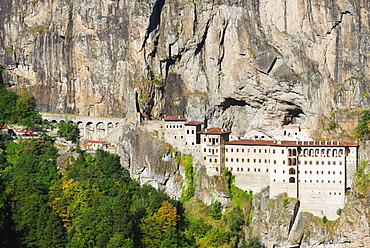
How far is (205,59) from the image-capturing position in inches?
3349

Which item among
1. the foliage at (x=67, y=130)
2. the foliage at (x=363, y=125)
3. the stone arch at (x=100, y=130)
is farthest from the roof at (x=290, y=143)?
the foliage at (x=67, y=130)

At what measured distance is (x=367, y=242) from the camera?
66438mm

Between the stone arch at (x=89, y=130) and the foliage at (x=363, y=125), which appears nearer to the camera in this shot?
the foliage at (x=363, y=125)

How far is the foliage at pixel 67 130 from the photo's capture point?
8425 centimetres

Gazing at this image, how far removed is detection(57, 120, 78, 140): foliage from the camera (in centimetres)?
8425

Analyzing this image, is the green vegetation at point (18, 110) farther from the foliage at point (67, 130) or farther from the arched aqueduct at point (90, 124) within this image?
the foliage at point (67, 130)

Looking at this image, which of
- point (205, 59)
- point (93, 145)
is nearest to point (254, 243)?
point (93, 145)

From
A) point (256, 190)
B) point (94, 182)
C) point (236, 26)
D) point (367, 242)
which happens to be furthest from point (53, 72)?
point (367, 242)

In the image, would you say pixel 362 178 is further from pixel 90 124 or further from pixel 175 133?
pixel 90 124

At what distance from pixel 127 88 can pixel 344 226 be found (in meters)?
38.4

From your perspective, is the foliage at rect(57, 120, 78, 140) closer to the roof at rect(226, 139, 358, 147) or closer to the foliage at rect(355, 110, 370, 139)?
the roof at rect(226, 139, 358, 147)

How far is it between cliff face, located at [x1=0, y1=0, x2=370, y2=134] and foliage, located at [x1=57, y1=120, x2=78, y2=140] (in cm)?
406

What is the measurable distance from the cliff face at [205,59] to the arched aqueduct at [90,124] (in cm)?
192

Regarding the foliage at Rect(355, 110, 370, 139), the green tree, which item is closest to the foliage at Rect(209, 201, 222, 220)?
the foliage at Rect(355, 110, 370, 139)
